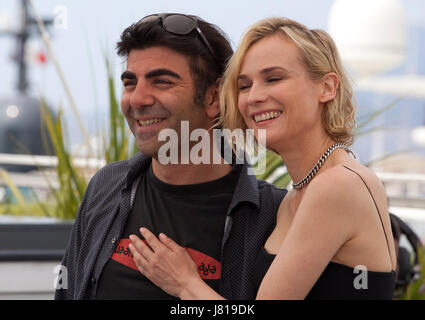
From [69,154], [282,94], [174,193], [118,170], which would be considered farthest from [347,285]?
[69,154]

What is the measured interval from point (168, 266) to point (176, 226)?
0.44 feet

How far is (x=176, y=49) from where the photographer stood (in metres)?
1.35

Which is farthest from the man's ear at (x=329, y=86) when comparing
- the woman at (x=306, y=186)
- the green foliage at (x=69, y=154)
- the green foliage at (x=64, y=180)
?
the green foliage at (x=64, y=180)

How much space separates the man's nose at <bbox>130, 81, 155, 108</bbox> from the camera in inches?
52.4

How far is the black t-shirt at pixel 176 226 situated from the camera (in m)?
1.28

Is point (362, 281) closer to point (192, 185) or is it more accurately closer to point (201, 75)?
point (192, 185)

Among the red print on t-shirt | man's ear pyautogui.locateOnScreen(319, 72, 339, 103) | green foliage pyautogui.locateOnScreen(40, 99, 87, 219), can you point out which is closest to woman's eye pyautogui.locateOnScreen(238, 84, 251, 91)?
man's ear pyautogui.locateOnScreen(319, 72, 339, 103)

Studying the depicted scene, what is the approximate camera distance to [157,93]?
1.34 metres

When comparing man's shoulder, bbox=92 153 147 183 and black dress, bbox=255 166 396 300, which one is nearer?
black dress, bbox=255 166 396 300

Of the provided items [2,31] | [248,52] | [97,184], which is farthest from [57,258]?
[2,31]

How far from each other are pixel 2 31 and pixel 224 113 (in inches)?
461

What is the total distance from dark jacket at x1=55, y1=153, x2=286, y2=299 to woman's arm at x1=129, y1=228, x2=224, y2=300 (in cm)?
8

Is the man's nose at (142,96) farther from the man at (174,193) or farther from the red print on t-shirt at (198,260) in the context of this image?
the red print on t-shirt at (198,260)

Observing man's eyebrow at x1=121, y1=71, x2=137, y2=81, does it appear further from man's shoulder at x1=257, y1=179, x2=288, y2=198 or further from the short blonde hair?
man's shoulder at x1=257, y1=179, x2=288, y2=198
